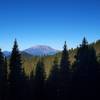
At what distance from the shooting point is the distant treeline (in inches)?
1820

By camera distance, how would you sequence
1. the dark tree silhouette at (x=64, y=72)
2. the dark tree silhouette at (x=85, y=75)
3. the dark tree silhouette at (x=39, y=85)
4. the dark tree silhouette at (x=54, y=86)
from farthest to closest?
1. the dark tree silhouette at (x=64, y=72)
2. the dark tree silhouette at (x=54, y=86)
3. the dark tree silhouette at (x=39, y=85)
4. the dark tree silhouette at (x=85, y=75)

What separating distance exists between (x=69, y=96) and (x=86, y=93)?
12.2 ft

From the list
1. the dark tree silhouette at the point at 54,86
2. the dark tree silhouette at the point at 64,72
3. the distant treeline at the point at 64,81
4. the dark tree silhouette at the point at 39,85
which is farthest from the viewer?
the dark tree silhouette at the point at 64,72

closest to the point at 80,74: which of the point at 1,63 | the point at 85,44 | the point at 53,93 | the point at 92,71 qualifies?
the point at 92,71

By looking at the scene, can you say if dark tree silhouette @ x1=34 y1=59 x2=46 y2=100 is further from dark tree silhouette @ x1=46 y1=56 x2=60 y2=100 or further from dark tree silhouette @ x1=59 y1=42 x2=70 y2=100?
dark tree silhouette @ x1=59 y1=42 x2=70 y2=100

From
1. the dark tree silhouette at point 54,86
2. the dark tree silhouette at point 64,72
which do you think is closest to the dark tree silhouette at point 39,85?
the dark tree silhouette at point 54,86

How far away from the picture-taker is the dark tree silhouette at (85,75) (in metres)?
49.7

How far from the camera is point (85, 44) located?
2175 inches

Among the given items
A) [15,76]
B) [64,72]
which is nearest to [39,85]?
[64,72]

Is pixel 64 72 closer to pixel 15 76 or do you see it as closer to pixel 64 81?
pixel 64 81

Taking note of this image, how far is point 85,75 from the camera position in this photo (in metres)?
51.9

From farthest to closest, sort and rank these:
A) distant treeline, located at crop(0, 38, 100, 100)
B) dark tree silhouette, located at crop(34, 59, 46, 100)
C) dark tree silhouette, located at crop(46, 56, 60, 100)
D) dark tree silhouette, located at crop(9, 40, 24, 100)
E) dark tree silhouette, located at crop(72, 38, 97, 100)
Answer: dark tree silhouette, located at crop(46, 56, 60, 100), dark tree silhouette, located at crop(34, 59, 46, 100), dark tree silhouette, located at crop(72, 38, 97, 100), distant treeline, located at crop(0, 38, 100, 100), dark tree silhouette, located at crop(9, 40, 24, 100)

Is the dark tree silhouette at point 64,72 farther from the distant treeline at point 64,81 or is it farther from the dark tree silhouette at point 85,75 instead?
the dark tree silhouette at point 85,75

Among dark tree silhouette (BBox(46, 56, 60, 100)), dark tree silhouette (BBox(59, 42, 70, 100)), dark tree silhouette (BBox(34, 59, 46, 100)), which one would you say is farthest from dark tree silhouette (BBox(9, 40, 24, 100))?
dark tree silhouette (BBox(59, 42, 70, 100))
